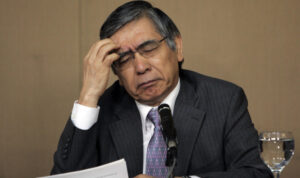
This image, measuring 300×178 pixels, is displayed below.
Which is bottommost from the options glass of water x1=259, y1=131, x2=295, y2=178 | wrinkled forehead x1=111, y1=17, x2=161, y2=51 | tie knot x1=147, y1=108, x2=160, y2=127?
tie knot x1=147, y1=108, x2=160, y2=127

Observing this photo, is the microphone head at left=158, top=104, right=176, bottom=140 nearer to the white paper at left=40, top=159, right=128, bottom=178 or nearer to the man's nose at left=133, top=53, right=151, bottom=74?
the white paper at left=40, top=159, right=128, bottom=178

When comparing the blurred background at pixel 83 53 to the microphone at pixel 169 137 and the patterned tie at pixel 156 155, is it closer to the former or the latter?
the patterned tie at pixel 156 155

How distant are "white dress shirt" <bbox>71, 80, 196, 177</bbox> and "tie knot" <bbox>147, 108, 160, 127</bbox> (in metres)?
0.03

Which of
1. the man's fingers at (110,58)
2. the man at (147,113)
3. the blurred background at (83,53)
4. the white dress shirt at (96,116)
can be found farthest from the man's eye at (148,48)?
the blurred background at (83,53)

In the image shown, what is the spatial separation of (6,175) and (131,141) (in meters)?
1.25

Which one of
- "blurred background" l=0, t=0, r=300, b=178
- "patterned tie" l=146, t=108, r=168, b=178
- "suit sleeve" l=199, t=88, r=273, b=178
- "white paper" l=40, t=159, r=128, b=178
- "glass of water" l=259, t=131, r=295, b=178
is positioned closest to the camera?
"glass of water" l=259, t=131, r=295, b=178

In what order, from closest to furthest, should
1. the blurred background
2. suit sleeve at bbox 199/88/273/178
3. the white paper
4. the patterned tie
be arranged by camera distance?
the white paper
suit sleeve at bbox 199/88/273/178
the patterned tie
the blurred background

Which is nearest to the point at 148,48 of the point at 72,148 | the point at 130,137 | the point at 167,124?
the point at 130,137

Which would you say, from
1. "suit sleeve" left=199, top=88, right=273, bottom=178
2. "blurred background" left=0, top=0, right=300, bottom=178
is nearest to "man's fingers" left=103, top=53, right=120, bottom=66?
"suit sleeve" left=199, top=88, right=273, bottom=178

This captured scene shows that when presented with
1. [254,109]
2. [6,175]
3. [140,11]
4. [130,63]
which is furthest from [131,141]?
[6,175]

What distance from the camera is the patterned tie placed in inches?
78.2

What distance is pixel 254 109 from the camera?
9.26ft

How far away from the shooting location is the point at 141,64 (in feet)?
6.56

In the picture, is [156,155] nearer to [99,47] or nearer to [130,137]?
[130,137]
